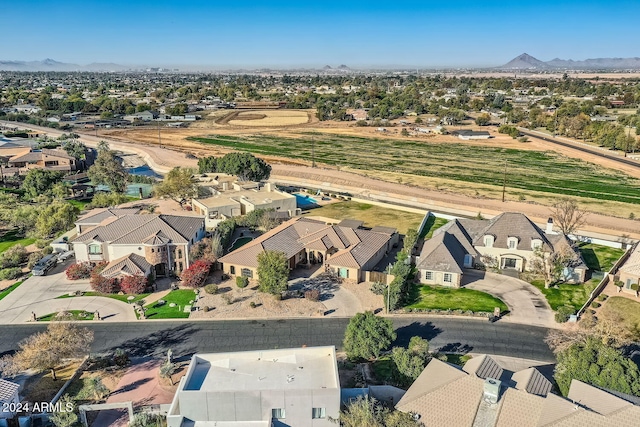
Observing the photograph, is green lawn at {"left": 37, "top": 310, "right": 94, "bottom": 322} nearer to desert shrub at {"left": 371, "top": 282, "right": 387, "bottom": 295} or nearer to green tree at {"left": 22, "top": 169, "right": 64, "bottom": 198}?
desert shrub at {"left": 371, "top": 282, "right": 387, "bottom": 295}

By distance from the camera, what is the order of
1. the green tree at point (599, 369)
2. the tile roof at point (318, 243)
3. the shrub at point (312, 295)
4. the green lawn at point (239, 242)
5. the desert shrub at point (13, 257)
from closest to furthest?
the green tree at point (599, 369), the shrub at point (312, 295), the tile roof at point (318, 243), the desert shrub at point (13, 257), the green lawn at point (239, 242)

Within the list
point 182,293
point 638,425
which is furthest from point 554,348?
point 182,293

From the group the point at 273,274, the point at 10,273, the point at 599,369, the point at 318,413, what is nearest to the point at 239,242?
the point at 273,274

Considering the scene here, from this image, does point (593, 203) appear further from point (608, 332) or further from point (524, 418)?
point (524, 418)

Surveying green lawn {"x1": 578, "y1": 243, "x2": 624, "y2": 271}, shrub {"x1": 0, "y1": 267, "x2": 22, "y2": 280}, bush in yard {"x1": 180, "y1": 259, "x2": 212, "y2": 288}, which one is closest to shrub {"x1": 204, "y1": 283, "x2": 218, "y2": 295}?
bush in yard {"x1": 180, "y1": 259, "x2": 212, "y2": 288}

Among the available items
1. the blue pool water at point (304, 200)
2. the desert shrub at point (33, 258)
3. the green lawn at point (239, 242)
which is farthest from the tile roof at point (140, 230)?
the blue pool water at point (304, 200)

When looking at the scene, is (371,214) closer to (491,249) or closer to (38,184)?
(491,249)

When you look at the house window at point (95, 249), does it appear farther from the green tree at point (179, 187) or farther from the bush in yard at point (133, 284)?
the green tree at point (179, 187)
